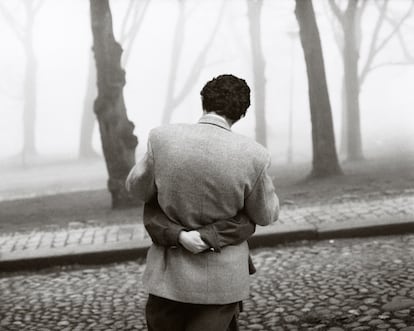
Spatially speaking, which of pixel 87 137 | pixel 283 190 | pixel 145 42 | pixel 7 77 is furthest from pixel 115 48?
pixel 145 42

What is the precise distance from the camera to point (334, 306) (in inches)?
190

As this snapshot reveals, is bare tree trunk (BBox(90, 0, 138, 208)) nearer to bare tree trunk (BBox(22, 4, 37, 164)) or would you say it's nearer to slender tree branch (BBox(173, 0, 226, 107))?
slender tree branch (BBox(173, 0, 226, 107))

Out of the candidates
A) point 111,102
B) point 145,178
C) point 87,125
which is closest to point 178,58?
point 87,125

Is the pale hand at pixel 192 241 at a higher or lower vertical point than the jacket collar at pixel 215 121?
lower

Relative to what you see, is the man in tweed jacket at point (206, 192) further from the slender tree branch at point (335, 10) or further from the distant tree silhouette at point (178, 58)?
the distant tree silhouette at point (178, 58)

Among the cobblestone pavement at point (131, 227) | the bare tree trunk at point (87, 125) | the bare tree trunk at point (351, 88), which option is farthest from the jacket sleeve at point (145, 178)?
the bare tree trunk at point (87, 125)

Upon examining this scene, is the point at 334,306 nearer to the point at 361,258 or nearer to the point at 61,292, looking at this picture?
the point at 361,258

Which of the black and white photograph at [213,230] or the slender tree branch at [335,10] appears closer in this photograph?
the black and white photograph at [213,230]

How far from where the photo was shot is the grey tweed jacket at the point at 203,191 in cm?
269

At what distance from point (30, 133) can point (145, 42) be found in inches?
803

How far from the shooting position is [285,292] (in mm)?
5312

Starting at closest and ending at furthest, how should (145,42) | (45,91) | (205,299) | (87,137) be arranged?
1. (205,299)
2. (87,137)
3. (145,42)
4. (45,91)

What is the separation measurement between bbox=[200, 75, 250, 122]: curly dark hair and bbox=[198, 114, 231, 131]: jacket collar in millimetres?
22

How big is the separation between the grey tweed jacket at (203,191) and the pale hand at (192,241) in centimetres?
6
